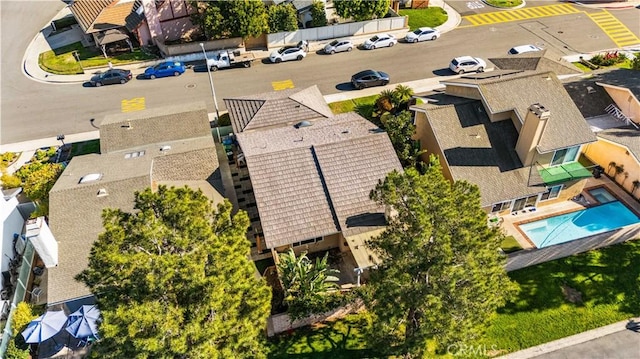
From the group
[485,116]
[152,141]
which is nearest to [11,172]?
[152,141]

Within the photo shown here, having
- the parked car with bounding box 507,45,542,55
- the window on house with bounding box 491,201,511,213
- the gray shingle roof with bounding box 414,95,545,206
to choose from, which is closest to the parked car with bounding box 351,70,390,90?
the gray shingle roof with bounding box 414,95,545,206

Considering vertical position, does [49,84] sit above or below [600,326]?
above

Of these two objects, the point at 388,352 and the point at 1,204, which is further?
the point at 1,204

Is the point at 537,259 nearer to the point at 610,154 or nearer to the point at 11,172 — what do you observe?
the point at 610,154

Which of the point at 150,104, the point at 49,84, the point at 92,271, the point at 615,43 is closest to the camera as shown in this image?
the point at 92,271

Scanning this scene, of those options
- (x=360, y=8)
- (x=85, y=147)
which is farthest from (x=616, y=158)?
(x=85, y=147)
